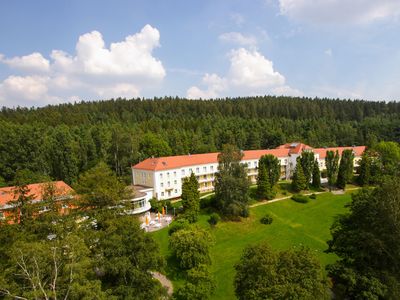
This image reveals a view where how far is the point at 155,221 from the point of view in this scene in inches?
1811

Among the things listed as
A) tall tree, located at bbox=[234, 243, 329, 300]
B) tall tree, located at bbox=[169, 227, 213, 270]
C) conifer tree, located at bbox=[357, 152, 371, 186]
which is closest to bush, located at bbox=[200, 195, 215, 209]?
tall tree, located at bbox=[169, 227, 213, 270]

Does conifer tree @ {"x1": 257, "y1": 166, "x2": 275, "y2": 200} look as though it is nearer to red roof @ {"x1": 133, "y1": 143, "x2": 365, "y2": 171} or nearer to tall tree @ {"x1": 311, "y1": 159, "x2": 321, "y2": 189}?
red roof @ {"x1": 133, "y1": 143, "x2": 365, "y2": 171}

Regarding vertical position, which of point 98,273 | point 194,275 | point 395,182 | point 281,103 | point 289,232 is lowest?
point 289,232

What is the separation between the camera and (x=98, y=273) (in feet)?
77.5

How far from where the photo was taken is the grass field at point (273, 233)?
112 feet

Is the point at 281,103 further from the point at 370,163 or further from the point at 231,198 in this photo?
the point at 231,198

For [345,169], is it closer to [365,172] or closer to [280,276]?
[365,172]

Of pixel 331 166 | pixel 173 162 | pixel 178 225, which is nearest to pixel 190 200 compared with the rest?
pixel 178 225

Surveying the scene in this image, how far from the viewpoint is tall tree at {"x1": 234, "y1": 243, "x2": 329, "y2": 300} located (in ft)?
59.7

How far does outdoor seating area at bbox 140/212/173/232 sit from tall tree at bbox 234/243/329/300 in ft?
81.5

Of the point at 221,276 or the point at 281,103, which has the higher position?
the point at 281,103

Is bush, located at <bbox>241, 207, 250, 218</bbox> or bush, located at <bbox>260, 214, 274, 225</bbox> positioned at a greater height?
bush, located at <bbox>241, 207, 250, 218</bbox>

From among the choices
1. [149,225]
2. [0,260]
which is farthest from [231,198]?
[0,260]

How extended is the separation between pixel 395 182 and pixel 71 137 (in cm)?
6859
